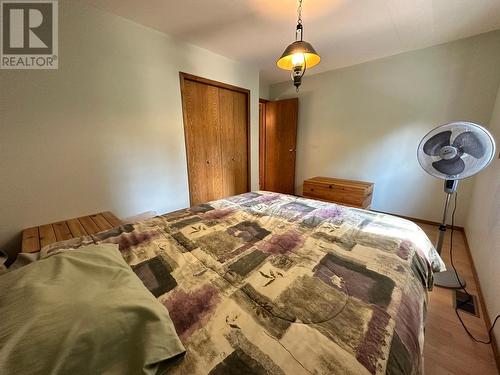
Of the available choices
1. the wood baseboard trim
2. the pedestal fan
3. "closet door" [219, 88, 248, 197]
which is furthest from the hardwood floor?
"closet door" [219, 88, 248, 197]

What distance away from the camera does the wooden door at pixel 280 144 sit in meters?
3.84

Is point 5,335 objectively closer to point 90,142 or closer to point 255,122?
point 90,142

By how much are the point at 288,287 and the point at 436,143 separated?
1777 millimetres

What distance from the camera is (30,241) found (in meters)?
1.46

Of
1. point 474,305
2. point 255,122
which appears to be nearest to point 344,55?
point 255,122

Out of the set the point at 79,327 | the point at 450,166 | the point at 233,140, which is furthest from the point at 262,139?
the point at 79,327

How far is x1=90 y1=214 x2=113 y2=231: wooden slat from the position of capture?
1688mm

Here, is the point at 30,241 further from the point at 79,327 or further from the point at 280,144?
the point at 280,144

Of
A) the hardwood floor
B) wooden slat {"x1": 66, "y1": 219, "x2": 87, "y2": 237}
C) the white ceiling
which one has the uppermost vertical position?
the white ceiling

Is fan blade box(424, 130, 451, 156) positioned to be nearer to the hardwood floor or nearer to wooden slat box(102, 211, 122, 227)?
the hardwood floor

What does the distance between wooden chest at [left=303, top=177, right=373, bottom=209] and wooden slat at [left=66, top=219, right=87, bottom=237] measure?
2.81m

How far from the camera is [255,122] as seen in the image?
334 cm

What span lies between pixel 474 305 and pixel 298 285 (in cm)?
172

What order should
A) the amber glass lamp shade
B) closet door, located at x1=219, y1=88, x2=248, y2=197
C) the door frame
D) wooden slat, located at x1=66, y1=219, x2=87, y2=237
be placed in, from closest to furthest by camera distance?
the amber glass lamp shade
wooden slat, located at x1=66, y1=219, x2=87, y2=237
closet door, located at x1=219, y1=88, x2=248, y2=197
the door frame
